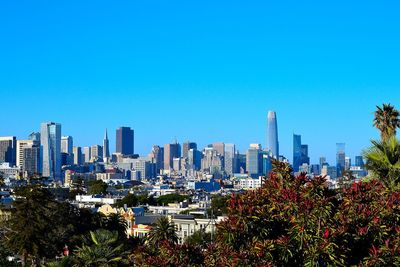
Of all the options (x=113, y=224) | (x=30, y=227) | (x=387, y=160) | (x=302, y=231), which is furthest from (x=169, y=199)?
(x=302, y=231)

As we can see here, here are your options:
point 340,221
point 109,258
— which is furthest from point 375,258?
point 109,258

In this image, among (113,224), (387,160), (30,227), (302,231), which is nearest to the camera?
(302,231)

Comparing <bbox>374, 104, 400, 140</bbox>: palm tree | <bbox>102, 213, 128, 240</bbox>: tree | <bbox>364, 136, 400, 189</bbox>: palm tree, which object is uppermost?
<bbox>374, 104, 400, 140</bbox>: palm tree

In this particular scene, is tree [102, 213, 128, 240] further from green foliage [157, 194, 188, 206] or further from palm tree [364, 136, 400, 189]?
green foliage [157, 194, 188, 206]

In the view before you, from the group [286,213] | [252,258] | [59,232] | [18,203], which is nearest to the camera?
[252,258]

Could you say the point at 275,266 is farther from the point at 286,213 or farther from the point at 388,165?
the point at 388,165

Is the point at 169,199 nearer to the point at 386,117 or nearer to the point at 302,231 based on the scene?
the point at 386,117

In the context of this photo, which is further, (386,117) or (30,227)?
(30,227)

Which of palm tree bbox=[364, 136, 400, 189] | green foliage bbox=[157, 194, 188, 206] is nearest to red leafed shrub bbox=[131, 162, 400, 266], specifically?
palm tree bbox=[364, 136, 400, 189]
